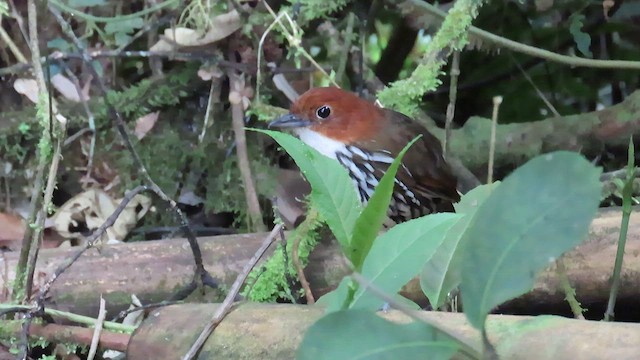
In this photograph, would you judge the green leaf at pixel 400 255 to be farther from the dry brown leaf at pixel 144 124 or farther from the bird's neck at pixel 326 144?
the dry brown leaf at pixel 144 124

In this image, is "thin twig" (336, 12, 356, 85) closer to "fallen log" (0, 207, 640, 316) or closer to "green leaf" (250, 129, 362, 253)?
"fallen log" (0, 207, 640, 316)

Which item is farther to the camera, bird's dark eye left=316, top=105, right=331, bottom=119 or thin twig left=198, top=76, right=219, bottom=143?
thin twig left=198, top=76, right=219, bottom=143

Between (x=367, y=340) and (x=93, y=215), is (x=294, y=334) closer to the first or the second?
(x=367, y=340)

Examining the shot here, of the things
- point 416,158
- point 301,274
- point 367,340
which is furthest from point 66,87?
point 367,340

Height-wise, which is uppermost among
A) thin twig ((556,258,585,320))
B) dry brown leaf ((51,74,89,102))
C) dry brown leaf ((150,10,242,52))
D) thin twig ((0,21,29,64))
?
thin twig ((0,21,29,64))

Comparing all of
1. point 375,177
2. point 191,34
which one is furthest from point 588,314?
point 191,34

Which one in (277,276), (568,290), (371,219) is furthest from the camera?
(277,276)

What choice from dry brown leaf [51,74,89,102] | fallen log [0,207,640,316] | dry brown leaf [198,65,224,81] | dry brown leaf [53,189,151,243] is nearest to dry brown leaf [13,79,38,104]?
dry brown leaf [51,74,89,102]
